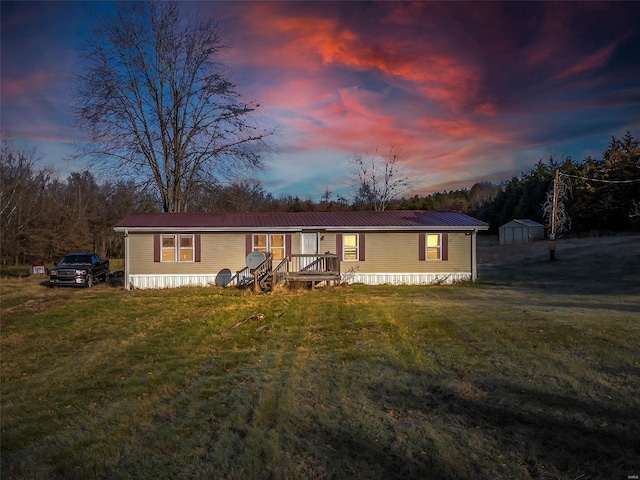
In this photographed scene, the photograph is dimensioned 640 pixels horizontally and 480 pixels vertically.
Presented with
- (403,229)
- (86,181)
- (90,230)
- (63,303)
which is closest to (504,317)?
(403,229)

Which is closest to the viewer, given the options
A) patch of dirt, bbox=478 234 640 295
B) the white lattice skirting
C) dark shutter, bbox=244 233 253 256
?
patch of dirt, bbox=478 234 640 295

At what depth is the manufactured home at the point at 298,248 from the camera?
1783cm

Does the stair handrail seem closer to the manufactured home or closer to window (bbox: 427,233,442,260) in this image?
the manufactured home

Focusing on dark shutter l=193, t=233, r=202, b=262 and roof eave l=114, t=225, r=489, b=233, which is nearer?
roof eave l=114, t=225, r=489, b=233

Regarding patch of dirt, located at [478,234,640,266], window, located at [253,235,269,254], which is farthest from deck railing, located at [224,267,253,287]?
patch of dirt, located at [478,234,640,266]

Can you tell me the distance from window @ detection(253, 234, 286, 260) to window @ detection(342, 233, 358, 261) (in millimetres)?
2795

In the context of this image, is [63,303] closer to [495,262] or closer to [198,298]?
[198,298]

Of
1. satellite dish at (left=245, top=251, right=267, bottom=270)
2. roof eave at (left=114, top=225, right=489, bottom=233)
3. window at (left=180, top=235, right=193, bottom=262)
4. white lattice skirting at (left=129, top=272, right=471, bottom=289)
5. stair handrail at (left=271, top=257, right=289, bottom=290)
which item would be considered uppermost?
roof eave at (left=114, top=225, right=489, bottom=233)

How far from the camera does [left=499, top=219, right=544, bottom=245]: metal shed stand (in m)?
44.2

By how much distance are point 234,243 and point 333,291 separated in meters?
5.32

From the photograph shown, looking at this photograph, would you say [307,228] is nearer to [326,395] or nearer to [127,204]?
[326,395]

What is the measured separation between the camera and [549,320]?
9.66 meters

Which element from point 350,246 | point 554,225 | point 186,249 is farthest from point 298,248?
point 554,225

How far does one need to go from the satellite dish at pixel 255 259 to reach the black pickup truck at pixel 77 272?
27.5 feet
